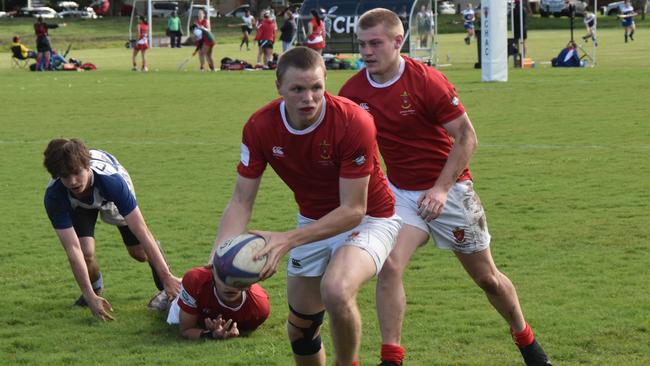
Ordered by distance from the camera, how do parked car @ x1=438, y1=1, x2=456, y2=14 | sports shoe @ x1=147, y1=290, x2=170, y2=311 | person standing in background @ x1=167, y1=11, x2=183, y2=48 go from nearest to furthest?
1. sports shoe @ x1=147, y1=290, x2=170, y2=311
2. person standing in background @ x1=167, y1=11, x2=183, y2=48
3. parked car @ x1=438, y1=1, x2=456, y2=14

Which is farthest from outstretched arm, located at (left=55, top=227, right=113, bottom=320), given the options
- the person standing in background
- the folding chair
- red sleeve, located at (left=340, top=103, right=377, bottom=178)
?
the person standing in background

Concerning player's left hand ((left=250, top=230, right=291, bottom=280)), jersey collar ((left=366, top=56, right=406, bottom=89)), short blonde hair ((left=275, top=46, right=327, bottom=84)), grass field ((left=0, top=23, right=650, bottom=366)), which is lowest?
grass field ((left=0, top=23, right=650, bottom=366))

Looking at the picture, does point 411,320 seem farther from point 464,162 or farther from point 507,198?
point 507,198

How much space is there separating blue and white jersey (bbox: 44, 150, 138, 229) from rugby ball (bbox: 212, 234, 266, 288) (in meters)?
2.30

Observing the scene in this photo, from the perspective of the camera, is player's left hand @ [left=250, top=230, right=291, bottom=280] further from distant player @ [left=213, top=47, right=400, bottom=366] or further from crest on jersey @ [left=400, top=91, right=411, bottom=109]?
crest on jersey @ [left=400, top=91, right=411, bottom=109]

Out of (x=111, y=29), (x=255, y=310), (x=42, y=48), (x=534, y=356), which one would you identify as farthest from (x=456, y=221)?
(x=111, y=29)

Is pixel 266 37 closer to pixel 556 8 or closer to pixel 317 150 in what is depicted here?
pixel 317 150

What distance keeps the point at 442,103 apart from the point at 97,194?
105 inches

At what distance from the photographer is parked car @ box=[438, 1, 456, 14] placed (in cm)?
8856

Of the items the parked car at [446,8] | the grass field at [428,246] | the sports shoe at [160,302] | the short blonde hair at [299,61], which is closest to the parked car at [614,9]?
the parked car at [446,8]

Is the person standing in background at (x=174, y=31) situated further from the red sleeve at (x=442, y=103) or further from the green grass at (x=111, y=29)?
the red sleeve at (x=442, y=103)

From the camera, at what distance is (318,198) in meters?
6.04

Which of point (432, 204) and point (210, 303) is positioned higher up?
point (432, 204)

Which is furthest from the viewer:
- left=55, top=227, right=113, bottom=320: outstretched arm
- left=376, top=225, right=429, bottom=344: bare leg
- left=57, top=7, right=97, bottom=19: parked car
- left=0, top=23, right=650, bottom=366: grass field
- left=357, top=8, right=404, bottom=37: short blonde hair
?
left=57, top=7, right=97, bottom=19: parked car
